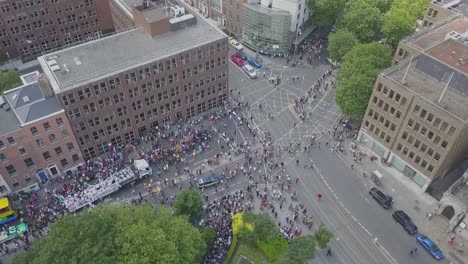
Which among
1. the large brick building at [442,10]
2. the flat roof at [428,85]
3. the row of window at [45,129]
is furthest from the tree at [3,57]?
the large brick building at [442,10]

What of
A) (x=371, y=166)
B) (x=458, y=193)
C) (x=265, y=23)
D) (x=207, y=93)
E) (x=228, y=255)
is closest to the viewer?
(x=228, y=255)

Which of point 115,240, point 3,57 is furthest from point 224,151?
point 3,57

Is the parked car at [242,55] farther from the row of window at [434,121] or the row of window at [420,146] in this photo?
the row of window at [434,121]

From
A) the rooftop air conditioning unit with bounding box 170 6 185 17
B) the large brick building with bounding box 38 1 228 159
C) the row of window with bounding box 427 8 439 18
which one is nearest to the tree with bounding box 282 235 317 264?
the large brick building with bounding box 38 1 228 159

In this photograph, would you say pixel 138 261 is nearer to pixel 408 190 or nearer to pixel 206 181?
pixel 206 181

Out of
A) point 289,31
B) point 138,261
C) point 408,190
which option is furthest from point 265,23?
point 138,261

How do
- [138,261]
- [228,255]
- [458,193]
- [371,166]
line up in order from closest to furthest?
[138,261] < [228,255] < [458,193] < [371,166]

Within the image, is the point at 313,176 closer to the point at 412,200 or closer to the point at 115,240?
the point at 412,200
